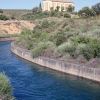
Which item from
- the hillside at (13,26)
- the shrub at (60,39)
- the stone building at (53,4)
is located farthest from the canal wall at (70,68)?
the stone building at (53,4)

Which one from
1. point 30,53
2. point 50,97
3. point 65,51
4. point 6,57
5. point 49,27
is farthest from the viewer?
point 49,27

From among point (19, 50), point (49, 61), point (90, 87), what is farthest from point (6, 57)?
point (90, 87)

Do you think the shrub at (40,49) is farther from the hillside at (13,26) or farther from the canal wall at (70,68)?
the hillside at (13,26)

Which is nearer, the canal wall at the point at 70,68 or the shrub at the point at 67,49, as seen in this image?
the canal wall at the point at 70,68

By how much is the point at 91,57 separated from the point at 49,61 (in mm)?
7377

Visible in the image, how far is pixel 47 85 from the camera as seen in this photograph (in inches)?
1676

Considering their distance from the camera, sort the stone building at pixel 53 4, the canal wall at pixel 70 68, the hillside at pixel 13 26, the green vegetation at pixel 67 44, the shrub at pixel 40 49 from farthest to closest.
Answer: the stone building at pixel 53 4, the hillside at pixel 13 26, the shrub at pixel 40 49, the green vegetation at pixel 67 44, the canal wall at pixel 70 68

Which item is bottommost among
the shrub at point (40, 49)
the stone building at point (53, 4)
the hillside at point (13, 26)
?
the hillside at point (13, 26)

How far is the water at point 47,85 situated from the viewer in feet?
123

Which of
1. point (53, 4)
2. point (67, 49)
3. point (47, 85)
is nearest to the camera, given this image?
point (47, 85)

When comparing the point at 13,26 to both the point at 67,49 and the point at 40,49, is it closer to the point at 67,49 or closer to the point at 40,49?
the point at 40,49

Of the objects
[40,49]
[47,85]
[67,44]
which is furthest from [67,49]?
[47,85]

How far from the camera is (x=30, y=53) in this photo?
206 feet

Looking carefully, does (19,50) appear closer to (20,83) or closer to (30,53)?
(30,53)
